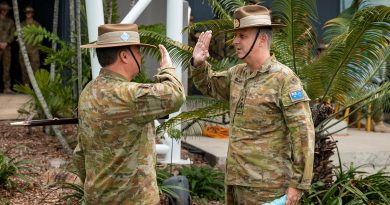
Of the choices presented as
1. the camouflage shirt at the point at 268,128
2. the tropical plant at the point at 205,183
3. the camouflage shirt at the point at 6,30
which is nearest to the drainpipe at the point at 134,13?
the tropical plant at the point at 205,183

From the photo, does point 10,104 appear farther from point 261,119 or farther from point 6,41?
point 261,119

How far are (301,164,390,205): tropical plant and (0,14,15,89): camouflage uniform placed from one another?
7844 millimetres

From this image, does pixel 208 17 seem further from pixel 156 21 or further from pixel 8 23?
pixel 8 23

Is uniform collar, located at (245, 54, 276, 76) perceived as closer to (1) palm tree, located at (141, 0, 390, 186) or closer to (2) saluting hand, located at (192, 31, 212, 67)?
(2) saluting hand, located at (192, 31, 212, 67)

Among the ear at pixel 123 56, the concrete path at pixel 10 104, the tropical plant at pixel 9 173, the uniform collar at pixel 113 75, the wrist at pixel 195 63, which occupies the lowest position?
the concrete path at pixel 10 104

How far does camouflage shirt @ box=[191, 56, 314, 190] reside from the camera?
3619 millimetres

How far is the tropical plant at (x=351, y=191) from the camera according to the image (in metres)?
5.62

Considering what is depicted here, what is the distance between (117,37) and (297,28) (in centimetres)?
291

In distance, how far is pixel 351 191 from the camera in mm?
5621

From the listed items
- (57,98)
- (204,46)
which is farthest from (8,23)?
(204,46)

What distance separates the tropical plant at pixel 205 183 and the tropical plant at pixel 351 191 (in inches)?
39.6

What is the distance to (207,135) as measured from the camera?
941cm

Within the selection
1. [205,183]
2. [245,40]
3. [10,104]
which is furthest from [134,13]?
[10,104]

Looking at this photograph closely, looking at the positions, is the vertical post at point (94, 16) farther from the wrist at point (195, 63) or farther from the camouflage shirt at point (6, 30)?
the camouflage shirt at point (6, 30)
